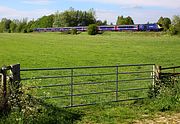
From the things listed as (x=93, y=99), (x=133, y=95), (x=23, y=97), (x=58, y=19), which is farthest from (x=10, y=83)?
(x=58, y=19)

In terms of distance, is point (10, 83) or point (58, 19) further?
point (58, 19)

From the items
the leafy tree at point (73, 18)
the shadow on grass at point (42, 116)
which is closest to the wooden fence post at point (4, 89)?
the shadow on grass at point (42, 116)

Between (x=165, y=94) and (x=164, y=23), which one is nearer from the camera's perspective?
(x=165, y=94)

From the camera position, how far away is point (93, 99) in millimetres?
13602

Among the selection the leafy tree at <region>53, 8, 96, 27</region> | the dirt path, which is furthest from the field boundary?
the leafy tree at <region>53, 8, 96, 27</region>

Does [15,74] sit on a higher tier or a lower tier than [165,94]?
higher

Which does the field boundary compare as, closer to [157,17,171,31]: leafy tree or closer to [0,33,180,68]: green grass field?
[0,33,180,68]: green grass field

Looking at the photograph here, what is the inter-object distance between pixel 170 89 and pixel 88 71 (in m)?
11.0

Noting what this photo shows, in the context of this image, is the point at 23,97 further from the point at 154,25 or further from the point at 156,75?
the point at 154,25

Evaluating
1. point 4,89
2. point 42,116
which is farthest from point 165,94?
point 4,89

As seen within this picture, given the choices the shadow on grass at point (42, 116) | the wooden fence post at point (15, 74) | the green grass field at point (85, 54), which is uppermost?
the wooden fence post at point (15, 74)

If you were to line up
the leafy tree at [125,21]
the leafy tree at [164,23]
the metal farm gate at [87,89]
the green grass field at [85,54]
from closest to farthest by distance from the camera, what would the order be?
the metal farm gate at [87,89] < the green grass field at [85,54] < the leafy tree at [164,23] < the leafy tree at [125,21]

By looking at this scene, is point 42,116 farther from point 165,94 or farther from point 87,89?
point 87,89

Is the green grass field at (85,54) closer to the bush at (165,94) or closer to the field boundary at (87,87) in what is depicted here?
the field boundary at (87,87)
